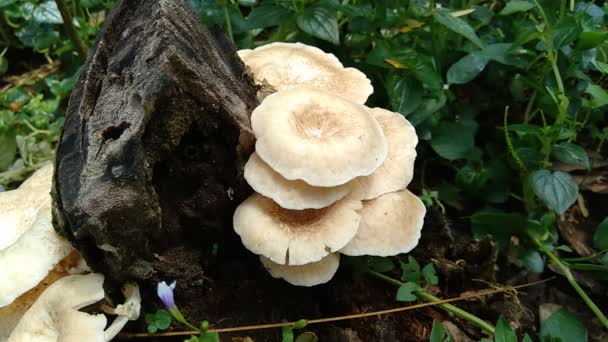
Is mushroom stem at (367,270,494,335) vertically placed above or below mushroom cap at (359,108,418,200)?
below

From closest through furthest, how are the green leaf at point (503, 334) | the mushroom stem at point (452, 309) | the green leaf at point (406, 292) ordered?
the green leaf at point (503, 334)
the green leaf at point (406, 292)
the mushroom stem at point (452, 309)

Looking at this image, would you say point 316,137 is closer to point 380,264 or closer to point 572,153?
point 380,264

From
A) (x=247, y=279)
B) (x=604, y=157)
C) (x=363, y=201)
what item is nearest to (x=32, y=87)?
(x=247, y=279)

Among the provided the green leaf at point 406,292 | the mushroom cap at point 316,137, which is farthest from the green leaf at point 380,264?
the mushroom cap at point 316,137

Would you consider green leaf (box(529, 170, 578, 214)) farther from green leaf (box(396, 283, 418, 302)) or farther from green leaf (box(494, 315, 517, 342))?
green leaf (box(396, 283, 418, 302))

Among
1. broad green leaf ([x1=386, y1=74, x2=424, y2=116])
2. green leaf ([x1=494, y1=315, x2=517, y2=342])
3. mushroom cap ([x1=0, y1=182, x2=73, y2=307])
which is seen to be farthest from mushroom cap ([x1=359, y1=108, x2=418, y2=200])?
mushroom cap ([x1=0, y1=182, x2=73, y2=307])

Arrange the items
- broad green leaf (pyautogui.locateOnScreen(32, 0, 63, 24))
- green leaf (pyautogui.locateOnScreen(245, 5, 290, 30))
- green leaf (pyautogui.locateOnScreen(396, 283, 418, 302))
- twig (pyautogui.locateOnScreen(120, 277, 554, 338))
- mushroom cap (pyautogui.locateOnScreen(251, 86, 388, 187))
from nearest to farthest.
→ mushroom cap (pyautogui.locateOnScreen(251, 86, 388, 187)), twig (pyautogui.locateOnScreen(120, 277, 554, 338)), green leaf (pyautogui.locateOnScreen(396, 283, 418, 302)), green leaf (pyautogui.locateOnScreen(245, 5, 290, 30)), broad green leaf (pyautogui.locateOnScreen(32, 0, 63, 24))

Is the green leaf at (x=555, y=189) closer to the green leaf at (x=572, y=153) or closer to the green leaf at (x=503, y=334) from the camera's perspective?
the green leaf at (x=572, y=153)

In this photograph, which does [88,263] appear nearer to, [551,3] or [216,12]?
[216,12]
